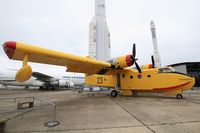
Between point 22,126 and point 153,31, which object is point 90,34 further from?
point 22,126

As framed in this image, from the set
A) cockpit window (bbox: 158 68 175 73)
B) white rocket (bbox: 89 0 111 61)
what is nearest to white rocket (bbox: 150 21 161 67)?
white rocket (bbox: 89 0 111 61)

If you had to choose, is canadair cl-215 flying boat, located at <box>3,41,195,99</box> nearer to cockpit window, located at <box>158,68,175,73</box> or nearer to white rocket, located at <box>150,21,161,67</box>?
cockpit window, located at <box>158,68,175,73</box>

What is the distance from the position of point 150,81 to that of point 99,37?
13287mm

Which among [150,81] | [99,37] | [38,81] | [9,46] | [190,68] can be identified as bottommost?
[150,81]

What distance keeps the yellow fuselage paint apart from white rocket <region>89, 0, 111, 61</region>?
8406mm

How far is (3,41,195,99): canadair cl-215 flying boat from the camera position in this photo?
257 inches

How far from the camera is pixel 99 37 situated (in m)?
22.8

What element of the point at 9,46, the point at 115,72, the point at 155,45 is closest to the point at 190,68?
the point at 155,45

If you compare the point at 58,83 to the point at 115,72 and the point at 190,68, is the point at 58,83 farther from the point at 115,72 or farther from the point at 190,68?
the point at 190,68

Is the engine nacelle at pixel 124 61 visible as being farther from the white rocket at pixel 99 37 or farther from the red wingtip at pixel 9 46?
the white rocket at pixel 99 37

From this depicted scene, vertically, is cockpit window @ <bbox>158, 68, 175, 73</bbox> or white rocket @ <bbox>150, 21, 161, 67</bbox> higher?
white rocket @ <bbox>150, 21, 161, 67</bbox>

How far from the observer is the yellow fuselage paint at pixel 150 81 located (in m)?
10.6

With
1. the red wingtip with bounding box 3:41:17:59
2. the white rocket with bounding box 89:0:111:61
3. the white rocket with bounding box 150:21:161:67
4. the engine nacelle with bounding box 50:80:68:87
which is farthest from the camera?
the white rocket with bounding box 150:21:161:67

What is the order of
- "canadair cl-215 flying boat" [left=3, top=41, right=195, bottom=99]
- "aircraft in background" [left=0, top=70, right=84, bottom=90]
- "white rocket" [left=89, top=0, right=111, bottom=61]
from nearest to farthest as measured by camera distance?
"canadair cl-215 flying boat" [left=3, top=41, right=195, bottom=99] < "white rocket" [left=89, top=0, right=111, bottom=61] < "aircraft in background" [left=0, top=70, right=84, bottom=90]
